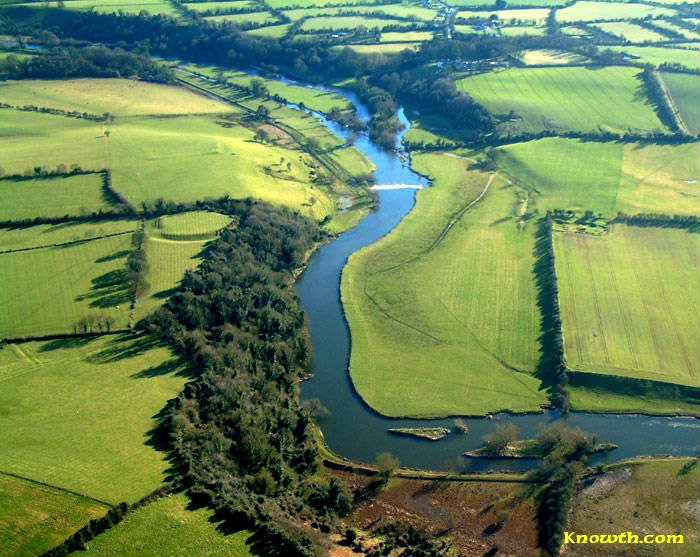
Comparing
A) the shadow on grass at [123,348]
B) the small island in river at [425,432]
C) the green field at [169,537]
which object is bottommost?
the green field at [169,537]

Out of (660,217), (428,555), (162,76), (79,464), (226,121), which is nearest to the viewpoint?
(428,555)

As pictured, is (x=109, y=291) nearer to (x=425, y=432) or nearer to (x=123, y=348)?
(x=123, y=348)

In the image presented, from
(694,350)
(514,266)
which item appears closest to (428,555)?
(694,350)

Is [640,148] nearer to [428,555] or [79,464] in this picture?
[428,555]

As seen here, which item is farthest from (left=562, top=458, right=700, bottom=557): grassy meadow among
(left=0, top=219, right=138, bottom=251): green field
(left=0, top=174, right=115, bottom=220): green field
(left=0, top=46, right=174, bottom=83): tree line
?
(left=0, top=46, right=174, bottom=83): tree line

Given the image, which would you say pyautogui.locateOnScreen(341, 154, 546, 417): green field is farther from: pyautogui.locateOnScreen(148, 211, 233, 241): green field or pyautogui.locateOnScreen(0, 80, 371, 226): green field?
pyautogui.locateOnScreen(148, 211, 233, 241): green field

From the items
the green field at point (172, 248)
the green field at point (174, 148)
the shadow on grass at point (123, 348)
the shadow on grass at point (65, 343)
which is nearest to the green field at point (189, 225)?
the green field at point (172, 248)

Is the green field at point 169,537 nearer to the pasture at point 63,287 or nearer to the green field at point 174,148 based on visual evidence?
the pasture at point 63,287
